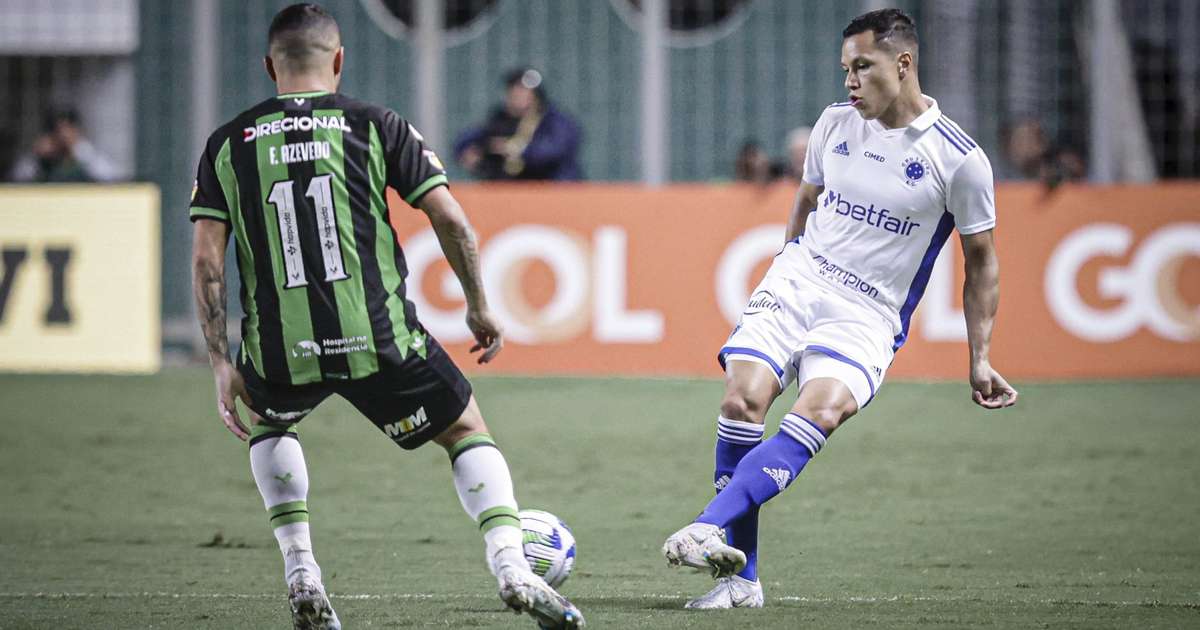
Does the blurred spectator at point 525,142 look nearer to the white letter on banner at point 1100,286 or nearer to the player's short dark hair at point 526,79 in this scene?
the player's short dark hair at point 526,79

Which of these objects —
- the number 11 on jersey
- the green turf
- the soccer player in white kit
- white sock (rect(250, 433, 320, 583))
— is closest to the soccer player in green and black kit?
the number 11 on jersey

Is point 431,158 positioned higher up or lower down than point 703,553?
higher up

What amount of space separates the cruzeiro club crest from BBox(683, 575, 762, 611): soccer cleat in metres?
1.42

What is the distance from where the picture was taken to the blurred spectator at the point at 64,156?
14.9 m

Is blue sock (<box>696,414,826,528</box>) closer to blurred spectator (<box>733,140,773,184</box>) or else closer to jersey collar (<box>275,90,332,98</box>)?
jersey collar (<box>275,90,332,98</box>)

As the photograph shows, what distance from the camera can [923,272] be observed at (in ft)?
20.5

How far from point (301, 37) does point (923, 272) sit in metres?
2.29

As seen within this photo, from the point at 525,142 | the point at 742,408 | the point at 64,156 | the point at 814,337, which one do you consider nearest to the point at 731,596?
the point at 742,408

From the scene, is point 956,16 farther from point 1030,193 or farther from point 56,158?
point 56,158

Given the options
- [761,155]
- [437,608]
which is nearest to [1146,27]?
[761,155]

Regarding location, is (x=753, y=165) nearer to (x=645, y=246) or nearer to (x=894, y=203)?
(x=645, y=246)

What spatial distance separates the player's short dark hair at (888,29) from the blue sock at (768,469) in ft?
4.17

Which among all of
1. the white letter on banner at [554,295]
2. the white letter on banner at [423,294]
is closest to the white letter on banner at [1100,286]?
the white letter on banner at [554,295]

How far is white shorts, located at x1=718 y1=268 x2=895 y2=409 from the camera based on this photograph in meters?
6.03
